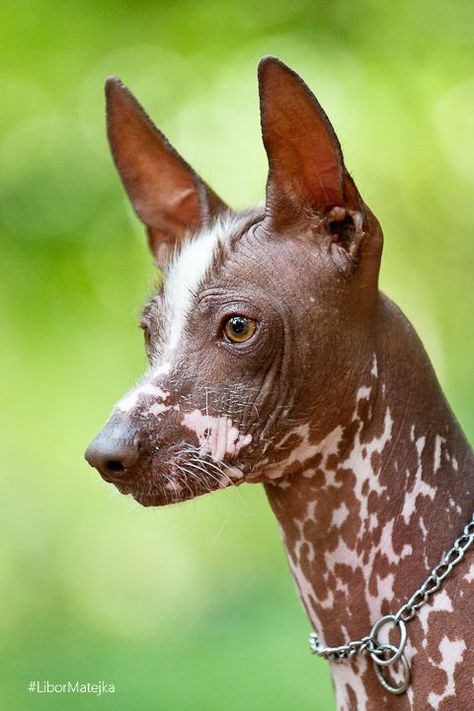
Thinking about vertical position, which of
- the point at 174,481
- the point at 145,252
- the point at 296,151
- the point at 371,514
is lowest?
the point at 371,514

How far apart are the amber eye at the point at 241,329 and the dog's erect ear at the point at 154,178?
493mm

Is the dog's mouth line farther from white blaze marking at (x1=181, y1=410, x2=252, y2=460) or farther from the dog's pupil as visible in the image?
the dog's pupil

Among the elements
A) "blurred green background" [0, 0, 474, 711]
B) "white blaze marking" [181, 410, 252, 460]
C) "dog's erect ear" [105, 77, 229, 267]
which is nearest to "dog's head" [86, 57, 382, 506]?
"white blaze marking" [181, 410, 252, 460]

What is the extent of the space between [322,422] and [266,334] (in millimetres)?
244

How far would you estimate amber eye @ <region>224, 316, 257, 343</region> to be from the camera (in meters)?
2.30

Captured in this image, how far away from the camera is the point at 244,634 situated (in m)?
6.90

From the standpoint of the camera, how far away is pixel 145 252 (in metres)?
7.48

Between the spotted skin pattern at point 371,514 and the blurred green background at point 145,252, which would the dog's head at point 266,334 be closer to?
the spotted skin pattern at point 371,514

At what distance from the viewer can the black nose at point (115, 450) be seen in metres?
2.22

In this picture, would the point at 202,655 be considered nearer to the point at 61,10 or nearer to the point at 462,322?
the point at 462,322

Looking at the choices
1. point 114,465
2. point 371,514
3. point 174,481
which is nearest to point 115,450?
point 114,465

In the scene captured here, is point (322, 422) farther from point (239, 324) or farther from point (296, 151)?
point (296, 151)

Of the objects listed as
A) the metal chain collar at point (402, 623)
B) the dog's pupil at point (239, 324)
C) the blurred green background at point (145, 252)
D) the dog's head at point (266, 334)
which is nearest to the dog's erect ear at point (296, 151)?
the dog's head at point (266, 334)


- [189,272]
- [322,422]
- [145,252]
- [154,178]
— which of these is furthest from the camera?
[145,252]
